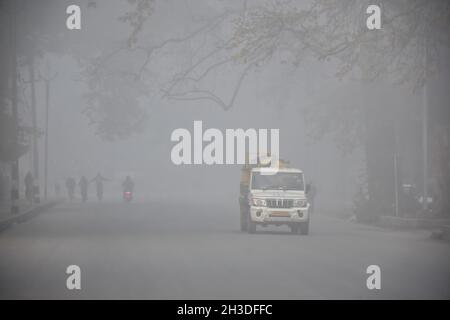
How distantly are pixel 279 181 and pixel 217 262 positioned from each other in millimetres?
13630

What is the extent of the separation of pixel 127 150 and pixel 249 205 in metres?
154

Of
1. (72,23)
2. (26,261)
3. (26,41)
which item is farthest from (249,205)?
(72,23)

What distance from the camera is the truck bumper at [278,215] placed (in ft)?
112

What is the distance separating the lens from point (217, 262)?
22922 mm

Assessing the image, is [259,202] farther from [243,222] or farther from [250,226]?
[243,222]

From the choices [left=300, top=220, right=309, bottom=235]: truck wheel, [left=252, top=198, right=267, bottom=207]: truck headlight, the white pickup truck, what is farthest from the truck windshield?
[left=300, top=220, right=309, bottom=235]: truck wheel

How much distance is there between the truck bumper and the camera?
112ft

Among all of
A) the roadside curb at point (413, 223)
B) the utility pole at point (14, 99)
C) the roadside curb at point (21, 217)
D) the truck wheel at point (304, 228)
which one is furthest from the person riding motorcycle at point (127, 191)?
the truck wheel at point (304, 228)

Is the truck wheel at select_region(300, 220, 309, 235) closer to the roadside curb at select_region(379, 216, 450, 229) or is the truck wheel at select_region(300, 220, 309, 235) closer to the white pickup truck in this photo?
the white pickup truck

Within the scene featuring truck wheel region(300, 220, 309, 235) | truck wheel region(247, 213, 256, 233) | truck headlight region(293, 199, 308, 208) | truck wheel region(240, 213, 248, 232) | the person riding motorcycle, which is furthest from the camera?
the person riding motorcycle

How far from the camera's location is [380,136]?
46.5m

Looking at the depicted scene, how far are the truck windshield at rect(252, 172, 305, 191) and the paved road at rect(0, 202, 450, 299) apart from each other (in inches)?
60.6
